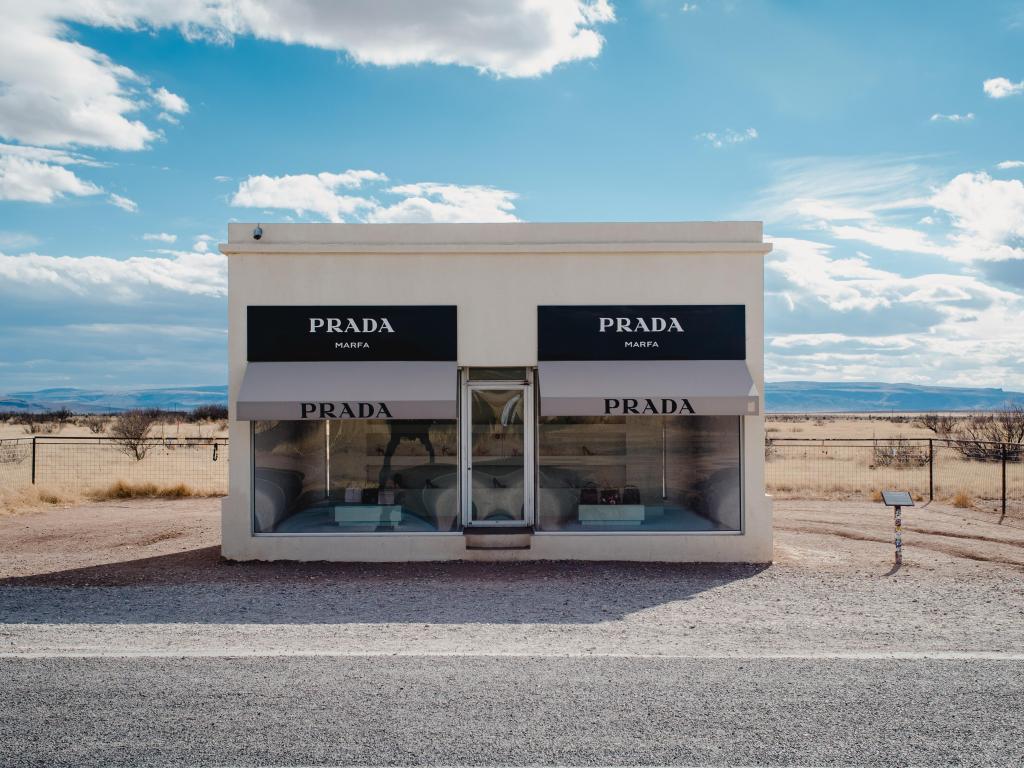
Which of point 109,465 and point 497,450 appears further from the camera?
point 109,465

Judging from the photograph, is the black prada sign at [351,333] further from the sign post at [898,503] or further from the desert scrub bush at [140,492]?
the desert scrub bush at [140,492]

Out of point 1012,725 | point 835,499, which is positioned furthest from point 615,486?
point 835,499

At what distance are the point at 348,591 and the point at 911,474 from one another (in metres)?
21.3

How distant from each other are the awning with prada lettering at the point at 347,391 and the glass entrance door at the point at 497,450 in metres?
0.60

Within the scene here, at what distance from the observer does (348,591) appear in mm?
9656

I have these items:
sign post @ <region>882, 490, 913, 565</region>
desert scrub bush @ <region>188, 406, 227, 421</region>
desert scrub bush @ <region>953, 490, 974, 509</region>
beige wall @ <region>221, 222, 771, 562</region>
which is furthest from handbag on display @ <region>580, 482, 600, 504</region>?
desert scrub bush @ <region>188, 406, 227, 421</region>

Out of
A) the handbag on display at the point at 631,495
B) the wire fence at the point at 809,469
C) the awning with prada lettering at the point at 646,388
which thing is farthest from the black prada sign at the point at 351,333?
the wire fence at the point at 809,469

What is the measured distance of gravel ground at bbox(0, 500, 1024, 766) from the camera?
4.94 metres

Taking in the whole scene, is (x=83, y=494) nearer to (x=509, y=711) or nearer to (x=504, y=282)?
(x=504, y=282)

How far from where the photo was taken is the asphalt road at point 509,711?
480 centimetres

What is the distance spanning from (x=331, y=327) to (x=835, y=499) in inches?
506

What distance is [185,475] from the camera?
1001 inches

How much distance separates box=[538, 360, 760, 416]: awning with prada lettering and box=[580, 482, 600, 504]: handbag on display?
122 cm

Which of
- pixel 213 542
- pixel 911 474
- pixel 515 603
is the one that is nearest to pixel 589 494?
pixel 515 603
